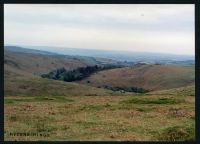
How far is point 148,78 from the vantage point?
134375 millimetres

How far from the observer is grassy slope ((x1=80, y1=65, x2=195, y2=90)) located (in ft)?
412

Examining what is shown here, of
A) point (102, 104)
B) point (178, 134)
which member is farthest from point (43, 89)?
point (178, 134)

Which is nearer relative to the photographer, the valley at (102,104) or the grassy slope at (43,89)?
the valley at (102,104)

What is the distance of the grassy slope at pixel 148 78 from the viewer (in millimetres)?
125562

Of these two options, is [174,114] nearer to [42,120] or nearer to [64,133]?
[42,120]

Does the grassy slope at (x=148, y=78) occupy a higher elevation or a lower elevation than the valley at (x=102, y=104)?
lower

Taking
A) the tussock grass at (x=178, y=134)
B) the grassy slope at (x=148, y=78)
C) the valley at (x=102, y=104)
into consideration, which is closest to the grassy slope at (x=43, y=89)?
the valley at (x=102, y=104)

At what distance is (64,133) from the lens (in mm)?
20625

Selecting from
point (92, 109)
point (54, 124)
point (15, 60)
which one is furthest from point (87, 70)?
point (54, 124)

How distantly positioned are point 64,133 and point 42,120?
6.14 metres

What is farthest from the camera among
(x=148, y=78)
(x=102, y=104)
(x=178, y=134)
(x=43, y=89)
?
(x=148, y=78)

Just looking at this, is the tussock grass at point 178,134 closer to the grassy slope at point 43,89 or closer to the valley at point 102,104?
the valley at point 102,104

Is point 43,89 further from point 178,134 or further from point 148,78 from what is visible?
point 178,134

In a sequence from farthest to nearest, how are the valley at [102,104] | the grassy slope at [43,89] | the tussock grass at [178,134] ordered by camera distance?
the grassy slope at [43,89], the valley at [102,104], the tussock grass at [178,134]
